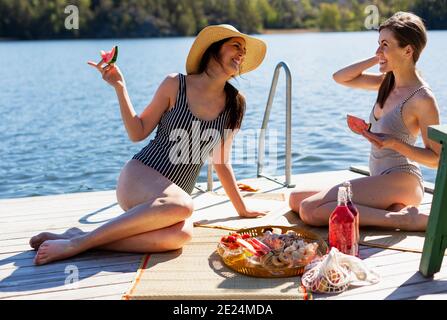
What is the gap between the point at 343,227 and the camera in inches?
103

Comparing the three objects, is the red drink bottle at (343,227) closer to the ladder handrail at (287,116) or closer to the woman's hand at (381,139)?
the woman's hand at (381,139)

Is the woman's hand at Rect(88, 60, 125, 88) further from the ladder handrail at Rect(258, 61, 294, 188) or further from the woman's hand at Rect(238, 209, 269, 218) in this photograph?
the ladder handrail at Rect(258, 61, 294, 188)

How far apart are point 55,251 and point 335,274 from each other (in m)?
1.14

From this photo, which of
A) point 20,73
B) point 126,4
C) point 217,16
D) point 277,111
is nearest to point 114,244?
point 277,111

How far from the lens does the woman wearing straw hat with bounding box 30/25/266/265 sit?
2.75 metres

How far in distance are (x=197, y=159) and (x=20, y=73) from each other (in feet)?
66.8

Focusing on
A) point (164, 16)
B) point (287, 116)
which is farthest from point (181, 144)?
point (164, 16)

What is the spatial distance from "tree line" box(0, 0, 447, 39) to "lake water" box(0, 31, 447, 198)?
447 cm

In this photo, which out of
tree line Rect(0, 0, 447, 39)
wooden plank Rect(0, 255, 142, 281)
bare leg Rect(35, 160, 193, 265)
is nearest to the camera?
wooden plank Rect(0, 255, 142, 281)

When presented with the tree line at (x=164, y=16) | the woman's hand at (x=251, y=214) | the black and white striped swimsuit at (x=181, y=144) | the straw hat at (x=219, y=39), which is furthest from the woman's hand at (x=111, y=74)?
the tree line at (x=164, y=16)

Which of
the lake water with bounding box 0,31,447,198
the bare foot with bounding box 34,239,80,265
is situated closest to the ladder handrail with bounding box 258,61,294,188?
the lake water with bounding box 0,31,447,198

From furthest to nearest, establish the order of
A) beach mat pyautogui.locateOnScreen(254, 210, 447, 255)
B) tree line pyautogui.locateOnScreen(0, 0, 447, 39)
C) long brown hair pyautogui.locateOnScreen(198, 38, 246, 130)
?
tree line pyautogui.locateOnScreen(0, 0, 447, 39) → long brown hair pyautogui.locateOnScreen(198, 38, 246, 130) → beach mat pyautogui.locateOnScreen(254, 210, 447, 255)

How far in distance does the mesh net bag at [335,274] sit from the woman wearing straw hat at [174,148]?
0.63m
